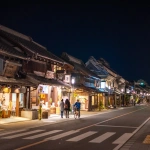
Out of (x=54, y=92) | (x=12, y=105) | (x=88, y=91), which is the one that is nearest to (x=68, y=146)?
(x=12, y=105)

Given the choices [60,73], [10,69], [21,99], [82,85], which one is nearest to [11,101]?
[21,99]

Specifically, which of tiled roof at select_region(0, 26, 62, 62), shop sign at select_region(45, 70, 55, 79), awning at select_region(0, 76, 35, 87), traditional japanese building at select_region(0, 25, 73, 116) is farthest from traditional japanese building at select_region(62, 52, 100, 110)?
awning at select_region(0, 76, 35, 87)

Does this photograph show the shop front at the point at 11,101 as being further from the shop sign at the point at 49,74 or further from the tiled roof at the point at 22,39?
the shop sign at the point at 49,74

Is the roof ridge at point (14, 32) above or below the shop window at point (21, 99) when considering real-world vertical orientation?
above

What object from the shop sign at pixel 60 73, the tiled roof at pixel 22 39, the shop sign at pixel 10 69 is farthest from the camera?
the shop sign at pixel 60 73

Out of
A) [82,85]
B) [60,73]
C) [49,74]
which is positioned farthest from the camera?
[82,85]

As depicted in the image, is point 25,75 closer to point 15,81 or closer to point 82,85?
point 15,81

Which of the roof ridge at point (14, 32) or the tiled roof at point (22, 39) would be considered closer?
the tiled roof at point (22, 39)

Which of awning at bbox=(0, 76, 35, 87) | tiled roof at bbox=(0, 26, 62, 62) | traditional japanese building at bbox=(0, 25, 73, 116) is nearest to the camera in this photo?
awning at bbox=(0, 76, 35, 87)

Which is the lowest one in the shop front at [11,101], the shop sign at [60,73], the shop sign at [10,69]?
the shop front at [11,101]

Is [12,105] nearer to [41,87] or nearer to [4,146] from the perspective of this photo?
[41,87]

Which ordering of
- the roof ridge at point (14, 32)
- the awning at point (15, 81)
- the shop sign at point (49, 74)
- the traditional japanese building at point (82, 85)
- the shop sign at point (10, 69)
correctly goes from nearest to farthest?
the awning at point (15, 81) < the shop sign at point (10, 69) < the roof ridge at point (14, 32) < the shop sign at point (49, 74) < the traditional japanese building at point (82, 85)

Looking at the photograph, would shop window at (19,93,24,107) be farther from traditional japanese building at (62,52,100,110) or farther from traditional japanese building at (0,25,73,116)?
traditional japanese building at (62,52,100,110)

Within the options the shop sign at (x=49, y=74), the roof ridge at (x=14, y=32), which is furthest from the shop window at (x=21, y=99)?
the roof ridge at (x=14, y=32)
